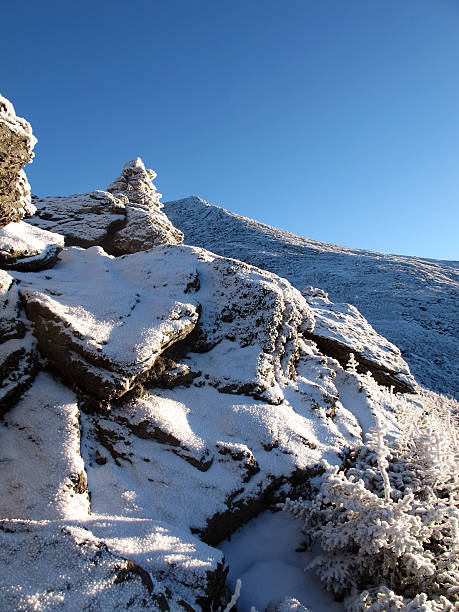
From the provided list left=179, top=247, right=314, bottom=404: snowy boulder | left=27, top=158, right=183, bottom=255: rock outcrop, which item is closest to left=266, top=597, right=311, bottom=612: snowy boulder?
left=179, top=247, right=314, bottom=404: snowy boulder

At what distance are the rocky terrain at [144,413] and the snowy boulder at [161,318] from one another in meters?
0.03

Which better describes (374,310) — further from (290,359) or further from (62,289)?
(62,289)

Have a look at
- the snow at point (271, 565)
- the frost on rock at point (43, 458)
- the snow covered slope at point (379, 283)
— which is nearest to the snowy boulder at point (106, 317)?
the frost on rock at point (43, 458)

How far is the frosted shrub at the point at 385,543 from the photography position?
345 cm

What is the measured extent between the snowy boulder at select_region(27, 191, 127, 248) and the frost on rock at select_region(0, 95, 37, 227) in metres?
6.59

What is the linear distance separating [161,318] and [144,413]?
71.7 inches

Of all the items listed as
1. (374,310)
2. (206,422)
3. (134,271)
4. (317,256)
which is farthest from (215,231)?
(206,422)

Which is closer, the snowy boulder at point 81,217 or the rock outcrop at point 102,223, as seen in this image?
the snowy boulder at point 81,217

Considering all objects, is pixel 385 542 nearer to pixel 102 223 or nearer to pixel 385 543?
pixel 385 543

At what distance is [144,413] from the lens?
5195mm

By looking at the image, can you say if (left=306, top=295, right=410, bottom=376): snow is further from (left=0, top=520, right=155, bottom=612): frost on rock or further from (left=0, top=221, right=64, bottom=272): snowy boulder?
(left=0, top=520, right=155, bottom=612): frost on rock

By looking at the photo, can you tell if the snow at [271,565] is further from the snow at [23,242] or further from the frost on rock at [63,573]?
the snow at [23,242]

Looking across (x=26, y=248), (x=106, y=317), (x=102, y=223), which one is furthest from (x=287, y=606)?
(x=102, y=223)

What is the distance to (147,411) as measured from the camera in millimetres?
5238
